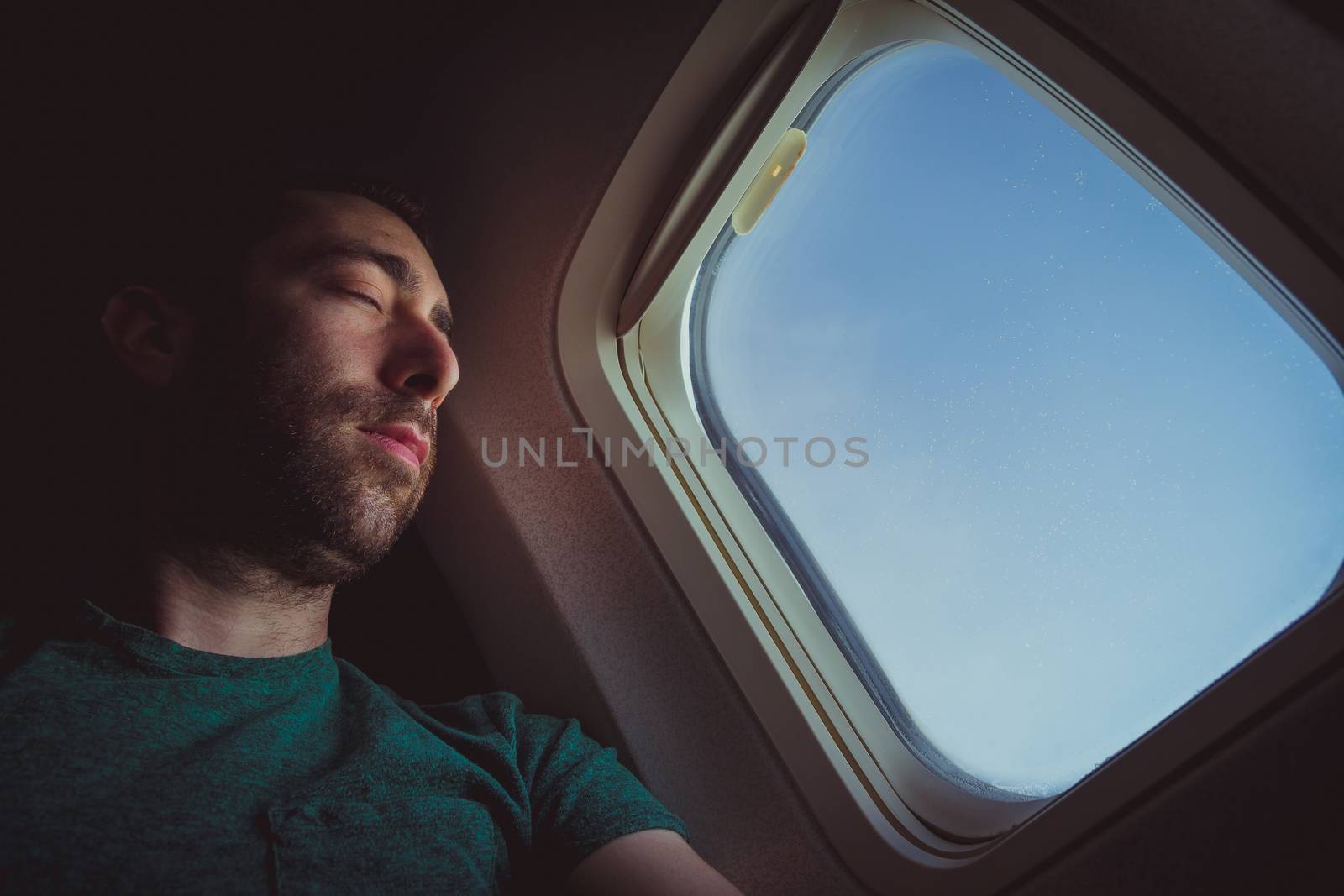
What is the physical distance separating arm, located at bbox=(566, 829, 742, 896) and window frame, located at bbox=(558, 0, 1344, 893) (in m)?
0.23

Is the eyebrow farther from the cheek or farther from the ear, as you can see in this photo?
the ear

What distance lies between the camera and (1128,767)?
2.65 feet

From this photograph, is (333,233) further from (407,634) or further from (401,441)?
(407,634)

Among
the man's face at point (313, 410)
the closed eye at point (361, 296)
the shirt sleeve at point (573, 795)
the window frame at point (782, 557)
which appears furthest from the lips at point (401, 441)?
the shirt sleeve at point (573, 795)

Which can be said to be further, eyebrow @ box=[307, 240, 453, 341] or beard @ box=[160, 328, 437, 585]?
eyebrow @ box=[307, 240, 453, 341]

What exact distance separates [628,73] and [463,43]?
0.41 metres

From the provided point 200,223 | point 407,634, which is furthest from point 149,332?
point 407,634

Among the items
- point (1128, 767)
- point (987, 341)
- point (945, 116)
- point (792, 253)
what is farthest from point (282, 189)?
point (1128, 767)

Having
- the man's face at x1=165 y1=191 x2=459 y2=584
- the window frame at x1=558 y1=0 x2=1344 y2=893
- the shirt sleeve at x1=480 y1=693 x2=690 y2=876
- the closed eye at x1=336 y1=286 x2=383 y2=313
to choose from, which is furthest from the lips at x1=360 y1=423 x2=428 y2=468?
the shirt sleeve at x1=480 y1=693 x2=690 y2=876

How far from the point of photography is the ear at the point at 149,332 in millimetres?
1080

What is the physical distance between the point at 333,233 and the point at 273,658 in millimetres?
723

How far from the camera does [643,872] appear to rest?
91 cm

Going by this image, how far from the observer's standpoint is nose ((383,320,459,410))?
3.59 ft

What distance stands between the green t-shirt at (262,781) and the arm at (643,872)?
21 mm
